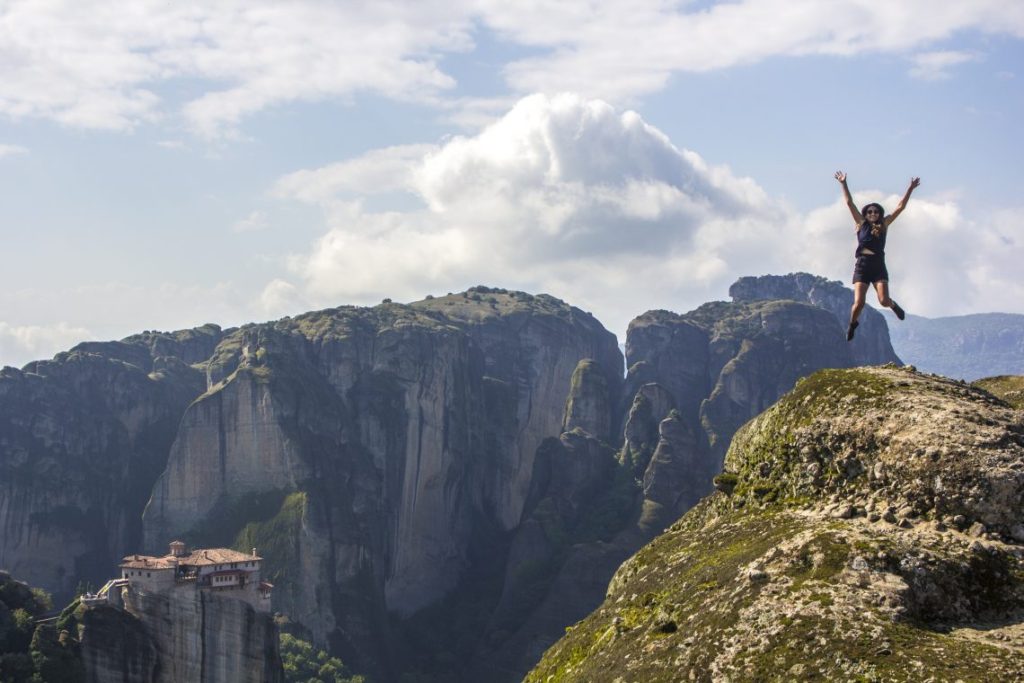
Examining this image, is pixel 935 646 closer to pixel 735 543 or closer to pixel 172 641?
pixel 735 543

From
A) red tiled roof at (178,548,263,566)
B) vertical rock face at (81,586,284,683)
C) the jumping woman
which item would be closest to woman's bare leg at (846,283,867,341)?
the jumping woman

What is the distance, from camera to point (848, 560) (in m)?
45.9

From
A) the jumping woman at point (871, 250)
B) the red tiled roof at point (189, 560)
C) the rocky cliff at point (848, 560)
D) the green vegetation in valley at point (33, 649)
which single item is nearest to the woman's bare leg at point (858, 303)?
the jumping woman at point (871, 250)

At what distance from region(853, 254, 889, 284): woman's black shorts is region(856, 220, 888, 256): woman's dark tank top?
0.74 ft

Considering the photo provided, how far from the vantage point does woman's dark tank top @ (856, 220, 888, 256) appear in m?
42.8

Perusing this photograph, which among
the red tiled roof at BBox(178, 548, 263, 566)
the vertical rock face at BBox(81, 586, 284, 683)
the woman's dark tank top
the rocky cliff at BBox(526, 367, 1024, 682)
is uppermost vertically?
the woman's dark tank top

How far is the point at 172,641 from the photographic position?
172m

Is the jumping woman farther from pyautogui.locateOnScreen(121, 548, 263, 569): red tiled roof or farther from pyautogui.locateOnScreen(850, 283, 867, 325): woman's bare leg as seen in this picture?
pyautogui.locateOnScreen(121, 548, 263, 569): red tiled roof

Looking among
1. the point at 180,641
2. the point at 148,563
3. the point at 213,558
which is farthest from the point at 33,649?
the point at 213,558

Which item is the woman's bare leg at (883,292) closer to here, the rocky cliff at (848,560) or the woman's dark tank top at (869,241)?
the woman's dark tank top at (869,241)

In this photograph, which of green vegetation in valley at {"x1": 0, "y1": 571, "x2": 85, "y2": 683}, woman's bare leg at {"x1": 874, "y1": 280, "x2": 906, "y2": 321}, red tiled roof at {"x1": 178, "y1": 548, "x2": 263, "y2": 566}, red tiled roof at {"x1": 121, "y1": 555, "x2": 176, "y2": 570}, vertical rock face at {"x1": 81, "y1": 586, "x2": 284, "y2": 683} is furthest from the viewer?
red tiled roof at {"x1": 178, "y1": 548, "x2": 263, "y2": 566}

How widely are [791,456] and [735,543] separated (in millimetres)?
5455

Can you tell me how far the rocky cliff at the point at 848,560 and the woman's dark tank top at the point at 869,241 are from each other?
1054cm

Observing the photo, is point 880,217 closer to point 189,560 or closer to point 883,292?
point 883,292
